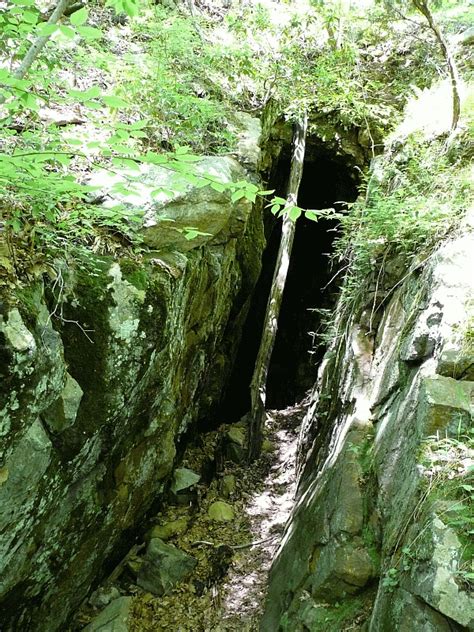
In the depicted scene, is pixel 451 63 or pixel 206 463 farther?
pixel 206 463

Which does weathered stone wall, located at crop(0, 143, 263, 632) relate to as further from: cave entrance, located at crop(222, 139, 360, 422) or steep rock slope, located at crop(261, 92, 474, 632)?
cave entrance, located at crop(222, 139, 360, 422)

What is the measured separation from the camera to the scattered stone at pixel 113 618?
4.12 meters

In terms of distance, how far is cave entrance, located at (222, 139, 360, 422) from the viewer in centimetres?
945

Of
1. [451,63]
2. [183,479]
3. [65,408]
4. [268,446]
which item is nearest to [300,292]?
[268,446]

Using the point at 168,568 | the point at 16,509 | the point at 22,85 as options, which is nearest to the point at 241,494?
the point at 168,568

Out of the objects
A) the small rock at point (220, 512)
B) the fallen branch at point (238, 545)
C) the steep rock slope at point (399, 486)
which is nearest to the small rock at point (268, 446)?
the small rock at point (220, 512)

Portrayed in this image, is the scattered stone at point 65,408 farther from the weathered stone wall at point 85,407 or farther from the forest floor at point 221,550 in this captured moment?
the forest floor at point 221,550

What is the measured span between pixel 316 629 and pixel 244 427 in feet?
15.3

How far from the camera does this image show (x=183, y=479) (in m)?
6.04

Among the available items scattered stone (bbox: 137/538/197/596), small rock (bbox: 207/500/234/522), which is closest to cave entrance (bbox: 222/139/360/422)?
small rock (bbox: 207/500/234/522)

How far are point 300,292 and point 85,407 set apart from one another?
8745mm

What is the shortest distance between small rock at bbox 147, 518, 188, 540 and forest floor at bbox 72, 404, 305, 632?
0.03 metres

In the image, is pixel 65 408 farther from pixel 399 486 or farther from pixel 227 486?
pixel 227 486

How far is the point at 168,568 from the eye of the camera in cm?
478
